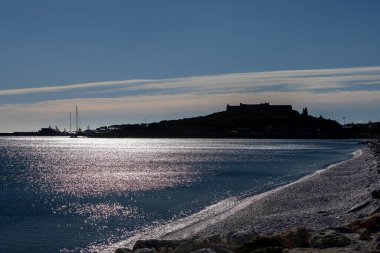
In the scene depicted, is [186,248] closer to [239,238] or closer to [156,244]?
[239,238]

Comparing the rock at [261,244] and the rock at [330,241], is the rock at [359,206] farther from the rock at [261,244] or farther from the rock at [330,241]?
the rock at [261,244]

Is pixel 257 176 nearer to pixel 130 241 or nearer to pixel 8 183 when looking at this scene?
pixel 8 183

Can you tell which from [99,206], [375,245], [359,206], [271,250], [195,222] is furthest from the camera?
[99,206]

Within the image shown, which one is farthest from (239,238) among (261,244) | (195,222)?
(195,222)

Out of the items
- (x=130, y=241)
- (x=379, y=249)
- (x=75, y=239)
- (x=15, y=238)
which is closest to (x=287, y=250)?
(x=379, y=249)

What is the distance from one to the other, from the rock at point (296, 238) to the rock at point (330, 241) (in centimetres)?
40

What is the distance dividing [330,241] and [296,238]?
119cm

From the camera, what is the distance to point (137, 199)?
3966 cm

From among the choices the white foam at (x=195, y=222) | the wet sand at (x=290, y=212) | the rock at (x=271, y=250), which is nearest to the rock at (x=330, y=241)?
the rock at (x=271, y=250)

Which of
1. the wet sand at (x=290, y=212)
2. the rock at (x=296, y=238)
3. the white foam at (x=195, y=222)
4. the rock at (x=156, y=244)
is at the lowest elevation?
the white foam at (x=195, y=222)

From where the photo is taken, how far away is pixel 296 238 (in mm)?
15688

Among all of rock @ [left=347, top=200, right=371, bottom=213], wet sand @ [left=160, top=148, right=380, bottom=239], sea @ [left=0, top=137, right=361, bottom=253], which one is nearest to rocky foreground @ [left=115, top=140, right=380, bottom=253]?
wet sand @ [left=160, top=148, right=380, bottom=239]

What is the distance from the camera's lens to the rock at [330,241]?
14.6m

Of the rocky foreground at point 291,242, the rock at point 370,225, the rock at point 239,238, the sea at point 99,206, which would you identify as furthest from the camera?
the sea at point 99,206
